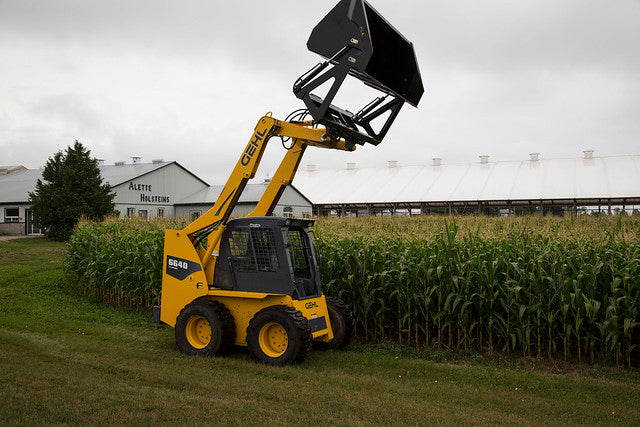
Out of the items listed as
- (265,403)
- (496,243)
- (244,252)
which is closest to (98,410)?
(265,403)

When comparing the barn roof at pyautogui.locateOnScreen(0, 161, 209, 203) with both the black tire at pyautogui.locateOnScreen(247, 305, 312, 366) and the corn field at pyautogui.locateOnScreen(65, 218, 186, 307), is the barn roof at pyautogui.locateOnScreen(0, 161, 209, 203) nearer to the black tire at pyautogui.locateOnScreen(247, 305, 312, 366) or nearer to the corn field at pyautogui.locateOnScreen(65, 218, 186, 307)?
the corn field at pyautogui.locateOnScreen(65, 218, 186, 307)

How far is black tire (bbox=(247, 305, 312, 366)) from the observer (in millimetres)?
7191

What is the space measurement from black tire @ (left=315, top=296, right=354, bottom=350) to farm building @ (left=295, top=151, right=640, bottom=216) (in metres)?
24.5

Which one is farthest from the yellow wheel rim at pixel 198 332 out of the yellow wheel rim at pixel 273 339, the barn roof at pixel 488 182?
the barn roof at pixel 488 182

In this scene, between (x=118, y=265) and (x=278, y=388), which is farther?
(x=118, y=265)

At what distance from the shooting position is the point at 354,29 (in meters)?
6.65

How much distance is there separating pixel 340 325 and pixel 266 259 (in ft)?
5.25

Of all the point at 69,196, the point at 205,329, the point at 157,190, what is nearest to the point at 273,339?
the point at 205,329

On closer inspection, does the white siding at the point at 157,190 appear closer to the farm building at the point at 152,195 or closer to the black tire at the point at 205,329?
the farm building at the point at 152,195

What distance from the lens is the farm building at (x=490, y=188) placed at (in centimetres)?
3344

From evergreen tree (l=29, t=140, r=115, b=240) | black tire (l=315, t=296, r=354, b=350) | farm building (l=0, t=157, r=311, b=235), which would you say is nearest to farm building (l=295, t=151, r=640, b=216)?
farm building (l=0, t=157, r=311, b=235)

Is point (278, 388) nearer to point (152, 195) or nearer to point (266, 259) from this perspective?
point (266, 259)

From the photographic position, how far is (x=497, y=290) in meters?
8.06

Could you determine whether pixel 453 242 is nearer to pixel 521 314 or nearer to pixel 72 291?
pixel 521 314
